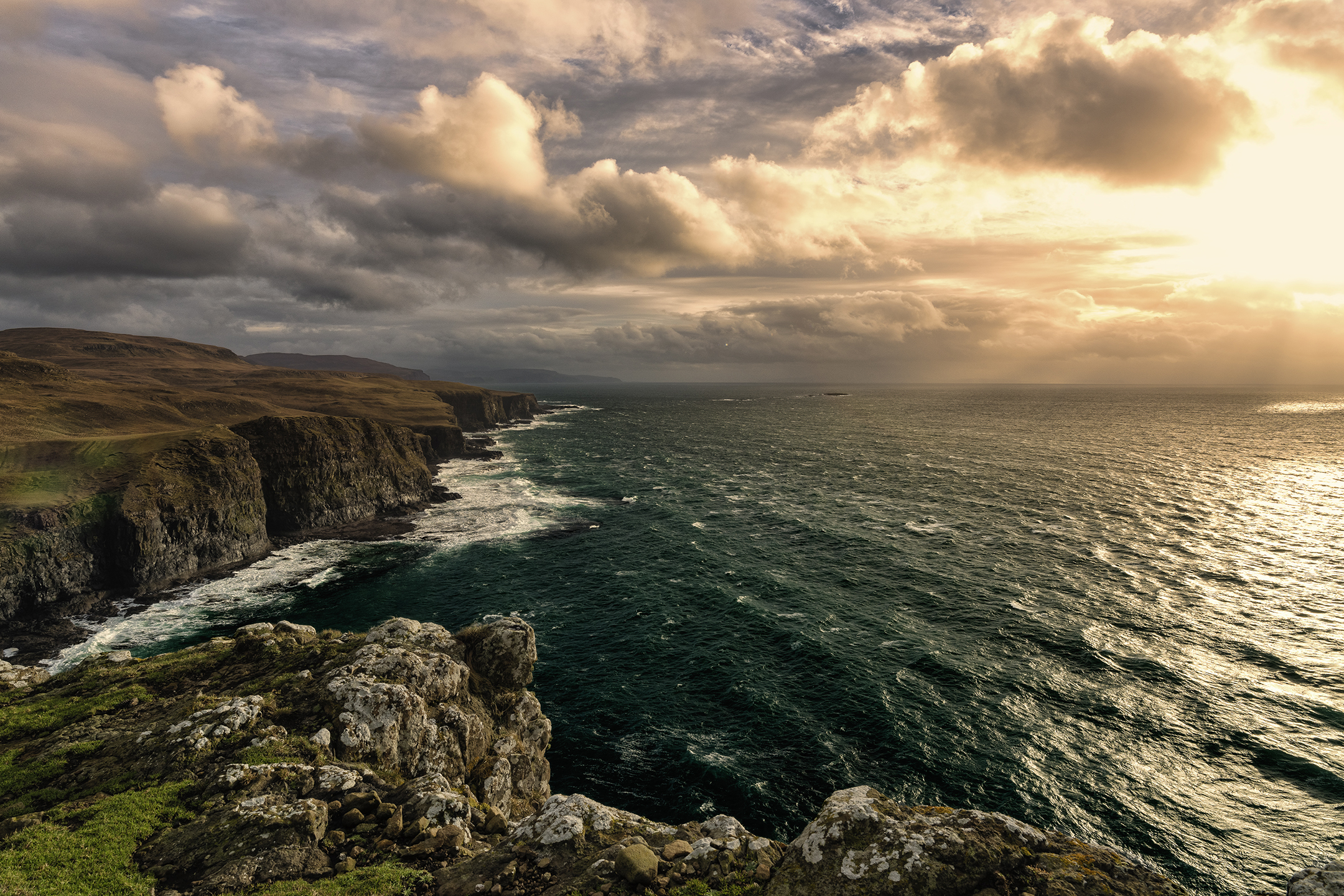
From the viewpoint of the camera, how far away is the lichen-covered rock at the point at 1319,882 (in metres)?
10.8

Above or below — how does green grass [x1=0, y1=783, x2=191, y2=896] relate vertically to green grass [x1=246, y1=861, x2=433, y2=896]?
above

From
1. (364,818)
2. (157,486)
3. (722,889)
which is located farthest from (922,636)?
(157,486)

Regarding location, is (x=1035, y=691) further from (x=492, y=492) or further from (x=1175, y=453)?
(x=1175, y=453)

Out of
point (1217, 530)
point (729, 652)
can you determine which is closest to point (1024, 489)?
point (1217, 530)

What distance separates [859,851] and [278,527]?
9429cm

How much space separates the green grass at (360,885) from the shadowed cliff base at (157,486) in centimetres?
5784

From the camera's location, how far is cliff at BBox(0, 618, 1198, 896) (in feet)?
44.3

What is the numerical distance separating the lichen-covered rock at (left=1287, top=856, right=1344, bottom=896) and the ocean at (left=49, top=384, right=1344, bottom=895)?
20.2 metres

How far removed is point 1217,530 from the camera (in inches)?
2795

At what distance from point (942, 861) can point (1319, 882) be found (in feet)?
23.3

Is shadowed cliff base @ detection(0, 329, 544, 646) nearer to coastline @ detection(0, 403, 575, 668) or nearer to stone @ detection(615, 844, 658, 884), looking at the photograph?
coastline @ detection(0, 403, 575, 668)

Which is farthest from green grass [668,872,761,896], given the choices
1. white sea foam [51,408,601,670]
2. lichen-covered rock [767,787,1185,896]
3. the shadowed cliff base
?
the shadowed cliff base

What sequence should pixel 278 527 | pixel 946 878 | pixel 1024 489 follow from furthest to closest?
pixel 1024 489
pixel 278 527
pixel 946 878

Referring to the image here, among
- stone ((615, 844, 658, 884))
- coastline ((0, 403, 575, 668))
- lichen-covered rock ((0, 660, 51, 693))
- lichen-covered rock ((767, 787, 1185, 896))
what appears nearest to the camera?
lichen-covered rock ((767, 787, 1185, 896))
